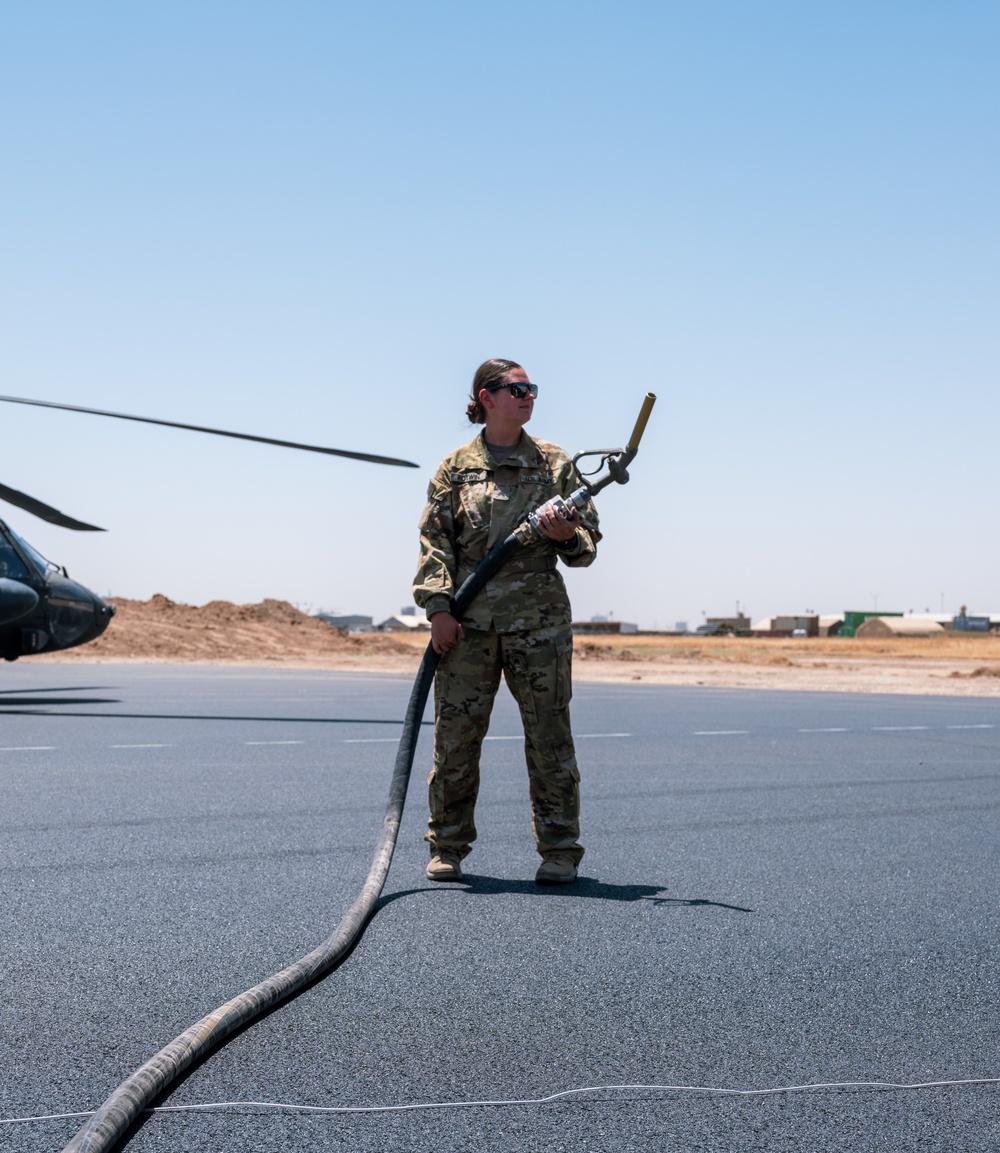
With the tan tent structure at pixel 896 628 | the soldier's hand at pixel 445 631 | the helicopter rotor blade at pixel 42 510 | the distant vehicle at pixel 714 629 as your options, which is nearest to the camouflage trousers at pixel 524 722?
the soldier's hand at pixel 445 631

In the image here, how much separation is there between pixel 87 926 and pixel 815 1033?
2.55 meters

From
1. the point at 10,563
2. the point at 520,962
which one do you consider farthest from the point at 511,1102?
the point at 10,563

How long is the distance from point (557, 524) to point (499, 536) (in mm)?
428

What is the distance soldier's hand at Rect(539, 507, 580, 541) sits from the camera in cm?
→ 518

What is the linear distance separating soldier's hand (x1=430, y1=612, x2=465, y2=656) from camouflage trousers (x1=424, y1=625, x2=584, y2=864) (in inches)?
4.5

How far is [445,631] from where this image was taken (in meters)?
5.39

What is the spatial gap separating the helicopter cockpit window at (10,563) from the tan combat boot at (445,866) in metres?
13.8

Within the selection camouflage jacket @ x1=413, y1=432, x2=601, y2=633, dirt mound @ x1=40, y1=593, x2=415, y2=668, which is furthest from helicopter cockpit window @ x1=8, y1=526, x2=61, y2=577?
dirt mound @ x1=40, y1=593, x2=415, y2=668

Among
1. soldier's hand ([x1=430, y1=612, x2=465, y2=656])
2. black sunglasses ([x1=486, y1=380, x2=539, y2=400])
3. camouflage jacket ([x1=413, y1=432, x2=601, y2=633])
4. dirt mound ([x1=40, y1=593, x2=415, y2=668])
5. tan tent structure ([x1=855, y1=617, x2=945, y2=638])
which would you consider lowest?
dirt mound ([x1=40, y1=593, x2=415, y2=668])

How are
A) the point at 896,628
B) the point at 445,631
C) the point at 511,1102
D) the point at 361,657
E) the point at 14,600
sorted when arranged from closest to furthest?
the point at 511,1102 → the point at 445,631 → the point at 14,600 → the point at 361,657 → the point at 896,628

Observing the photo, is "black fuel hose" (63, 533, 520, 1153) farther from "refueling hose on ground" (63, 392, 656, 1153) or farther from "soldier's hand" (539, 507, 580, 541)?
"soldier's hand" (539, 507, 580, 541)

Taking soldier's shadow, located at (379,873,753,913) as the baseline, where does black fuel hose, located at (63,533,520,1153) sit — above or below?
above

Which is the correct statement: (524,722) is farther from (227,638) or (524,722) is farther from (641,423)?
(227,638)

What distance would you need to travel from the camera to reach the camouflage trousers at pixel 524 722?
18.1ft
